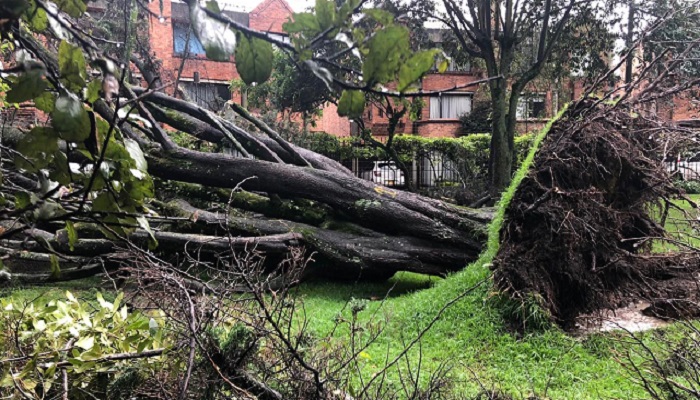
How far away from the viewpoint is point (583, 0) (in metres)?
12.3

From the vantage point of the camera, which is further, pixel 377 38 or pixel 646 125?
pixel 646 125

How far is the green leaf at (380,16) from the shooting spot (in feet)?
3.03

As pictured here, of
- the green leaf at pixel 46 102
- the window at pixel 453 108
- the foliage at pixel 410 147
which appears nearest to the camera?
the green leaf at pixel 46 102

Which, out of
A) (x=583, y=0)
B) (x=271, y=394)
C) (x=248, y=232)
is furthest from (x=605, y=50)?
(x=271, y=394)

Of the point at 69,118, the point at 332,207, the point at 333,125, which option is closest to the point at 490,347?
the point at 332,207

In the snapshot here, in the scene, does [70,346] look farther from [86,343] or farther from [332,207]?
[332,207]

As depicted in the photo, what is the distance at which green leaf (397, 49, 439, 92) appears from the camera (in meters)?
0.94

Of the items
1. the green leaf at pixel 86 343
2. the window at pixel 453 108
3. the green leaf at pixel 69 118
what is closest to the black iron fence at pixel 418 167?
the window at pixel 453 108

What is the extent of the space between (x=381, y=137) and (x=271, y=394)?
23.5m

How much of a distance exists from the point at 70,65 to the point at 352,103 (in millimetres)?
571

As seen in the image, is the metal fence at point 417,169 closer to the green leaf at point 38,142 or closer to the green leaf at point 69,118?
the green leaf at point 38,142

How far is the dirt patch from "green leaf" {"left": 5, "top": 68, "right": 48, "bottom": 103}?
496 cm

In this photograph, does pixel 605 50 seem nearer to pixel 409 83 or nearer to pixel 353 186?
pixel 353 186

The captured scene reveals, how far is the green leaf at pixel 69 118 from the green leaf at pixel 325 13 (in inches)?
19.2
